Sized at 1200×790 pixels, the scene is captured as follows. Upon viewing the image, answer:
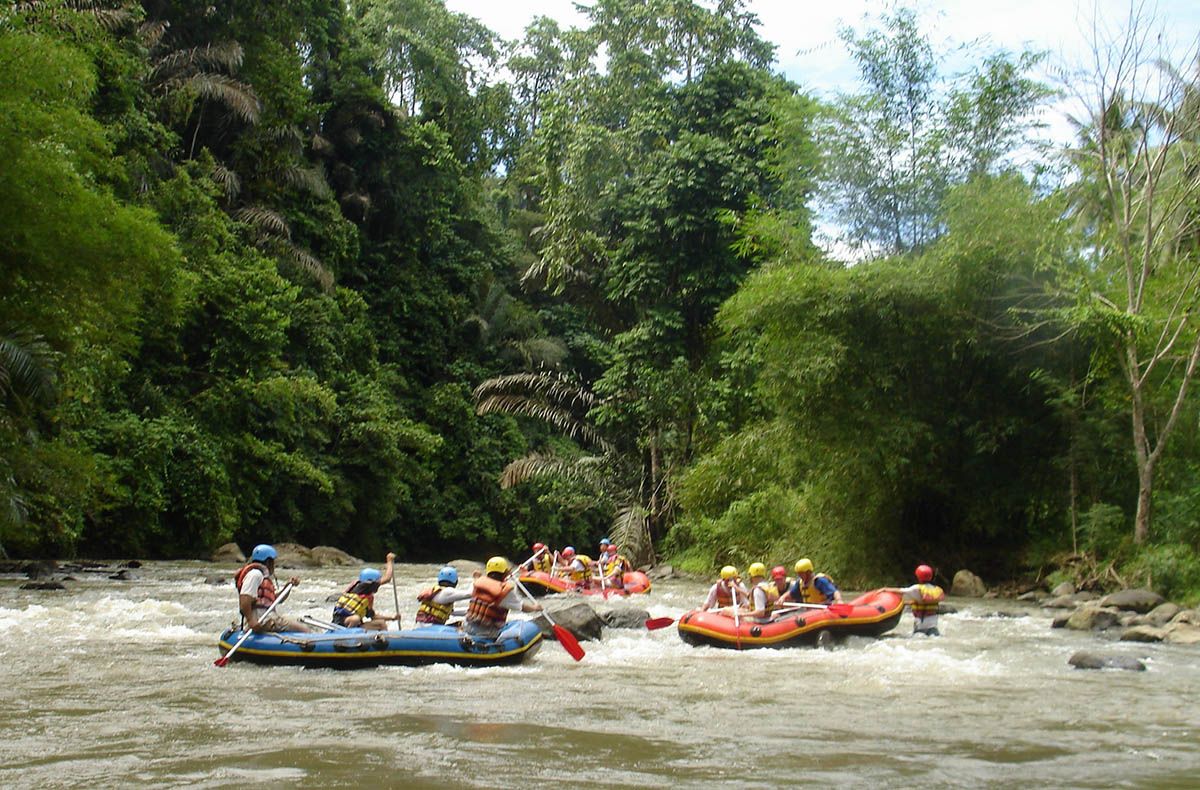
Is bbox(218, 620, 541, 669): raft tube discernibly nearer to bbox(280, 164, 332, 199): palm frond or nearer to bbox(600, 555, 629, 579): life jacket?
bbox(600, 555, 629, 579): life jacket

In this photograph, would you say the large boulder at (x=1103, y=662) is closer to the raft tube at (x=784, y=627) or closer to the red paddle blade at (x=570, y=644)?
the raft tube at (x=784, y=627)

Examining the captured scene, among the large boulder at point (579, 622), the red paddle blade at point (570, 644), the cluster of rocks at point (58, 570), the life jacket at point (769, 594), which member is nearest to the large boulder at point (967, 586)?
the life jacket at point (769, 594)

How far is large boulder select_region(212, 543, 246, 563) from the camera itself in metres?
24.1

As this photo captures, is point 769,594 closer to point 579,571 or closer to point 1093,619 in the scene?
point 1093,619

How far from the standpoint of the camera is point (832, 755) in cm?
644

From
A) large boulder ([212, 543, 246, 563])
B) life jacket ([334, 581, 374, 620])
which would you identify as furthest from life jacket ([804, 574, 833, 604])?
large boulder ([212, 543, 246, 563])

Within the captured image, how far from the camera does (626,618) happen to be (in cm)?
1392

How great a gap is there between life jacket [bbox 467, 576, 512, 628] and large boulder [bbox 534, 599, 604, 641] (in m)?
1.62

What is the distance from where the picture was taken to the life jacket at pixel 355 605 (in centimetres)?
1097

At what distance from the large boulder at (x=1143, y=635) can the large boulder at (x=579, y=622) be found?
18.3 feet

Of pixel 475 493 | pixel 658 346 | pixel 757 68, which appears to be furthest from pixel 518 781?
pixel 475 493

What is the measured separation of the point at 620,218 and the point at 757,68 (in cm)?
496

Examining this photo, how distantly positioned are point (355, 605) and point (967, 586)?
410 inches

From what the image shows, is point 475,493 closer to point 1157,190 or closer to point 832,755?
point 1157,190
